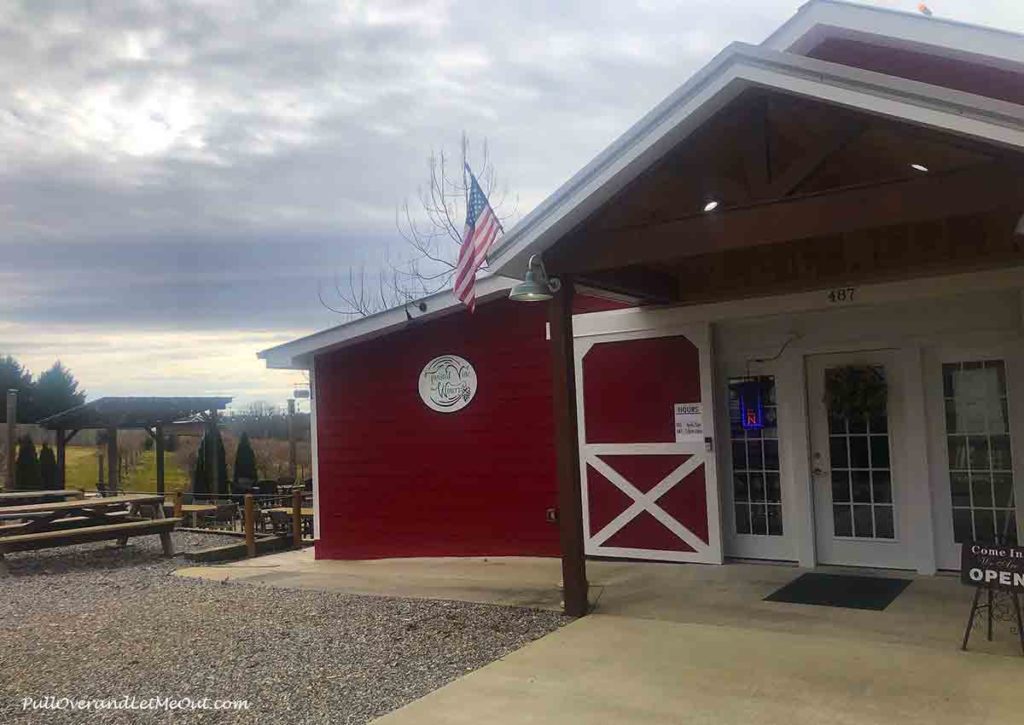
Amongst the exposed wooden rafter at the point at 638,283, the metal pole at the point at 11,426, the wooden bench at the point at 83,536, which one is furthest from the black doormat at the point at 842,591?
the metal pole at the point at 11,426

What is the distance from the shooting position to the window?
722 cm

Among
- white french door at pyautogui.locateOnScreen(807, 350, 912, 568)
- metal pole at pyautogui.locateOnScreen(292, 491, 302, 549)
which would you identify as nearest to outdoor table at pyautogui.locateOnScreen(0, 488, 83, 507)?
metal pole at pyautogui.locateOnScreen(292, 491, 302, 549)

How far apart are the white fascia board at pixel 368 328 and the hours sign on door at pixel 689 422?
6.66 feet

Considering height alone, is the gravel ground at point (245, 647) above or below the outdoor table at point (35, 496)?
below

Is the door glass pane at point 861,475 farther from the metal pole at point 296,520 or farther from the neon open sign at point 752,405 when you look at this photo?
the metal pole at point 296,520

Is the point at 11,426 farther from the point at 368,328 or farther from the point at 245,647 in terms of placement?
the point at 245,647

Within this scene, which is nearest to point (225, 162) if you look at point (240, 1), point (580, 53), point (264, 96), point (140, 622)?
point (264, 96)

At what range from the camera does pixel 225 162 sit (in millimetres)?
11820

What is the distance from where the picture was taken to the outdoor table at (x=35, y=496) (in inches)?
468

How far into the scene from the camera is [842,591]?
6.08m

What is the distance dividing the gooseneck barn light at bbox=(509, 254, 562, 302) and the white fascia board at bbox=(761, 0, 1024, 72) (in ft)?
8.90

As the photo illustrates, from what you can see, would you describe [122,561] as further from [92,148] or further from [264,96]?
[264,96]

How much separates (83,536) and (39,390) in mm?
27089

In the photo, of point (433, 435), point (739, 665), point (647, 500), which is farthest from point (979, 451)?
point (433, 435)
